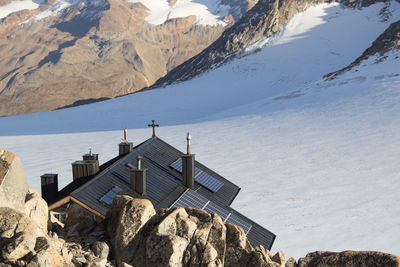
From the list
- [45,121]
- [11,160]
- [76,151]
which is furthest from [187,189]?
[45,121]

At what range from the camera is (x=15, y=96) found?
19462 centimetres

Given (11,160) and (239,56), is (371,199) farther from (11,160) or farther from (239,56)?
(239,56)

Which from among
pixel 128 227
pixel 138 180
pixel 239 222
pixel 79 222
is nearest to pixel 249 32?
pixel 239 222

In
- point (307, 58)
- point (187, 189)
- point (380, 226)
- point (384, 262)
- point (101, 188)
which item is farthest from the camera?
point (307, 58)

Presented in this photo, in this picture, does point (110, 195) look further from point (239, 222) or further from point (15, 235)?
point (15, 235)

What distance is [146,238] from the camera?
8656 mm

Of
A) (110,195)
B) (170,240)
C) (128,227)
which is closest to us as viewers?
(170,240)

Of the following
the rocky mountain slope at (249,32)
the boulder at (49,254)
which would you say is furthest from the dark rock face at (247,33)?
the boulder at (49,254)

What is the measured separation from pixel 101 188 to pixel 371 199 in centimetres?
1285

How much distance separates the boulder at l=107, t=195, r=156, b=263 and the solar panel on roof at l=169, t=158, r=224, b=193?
5.73 meters

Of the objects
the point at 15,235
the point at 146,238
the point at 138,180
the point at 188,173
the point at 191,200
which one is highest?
the point at 15,235

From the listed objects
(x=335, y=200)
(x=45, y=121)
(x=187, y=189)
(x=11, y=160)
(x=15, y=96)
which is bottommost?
(x=15, y=96)

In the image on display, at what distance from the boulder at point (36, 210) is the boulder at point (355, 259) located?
5113mm

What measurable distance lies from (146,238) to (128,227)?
41 cm
